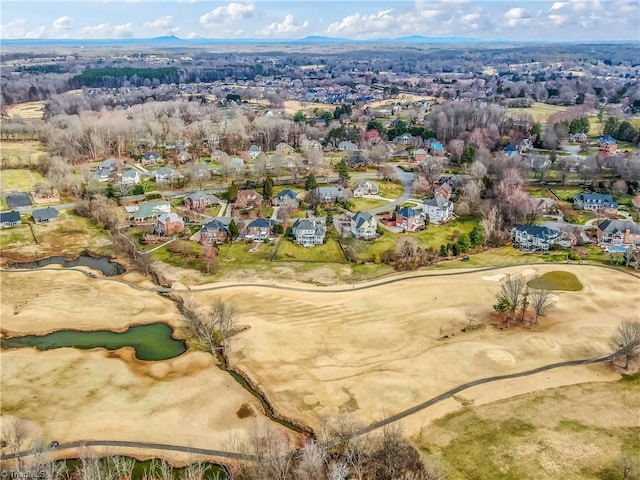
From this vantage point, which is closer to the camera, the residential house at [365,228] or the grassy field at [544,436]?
the grassy field at [544,436]

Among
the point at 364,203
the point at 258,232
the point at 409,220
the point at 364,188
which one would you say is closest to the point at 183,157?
the point at 364,188

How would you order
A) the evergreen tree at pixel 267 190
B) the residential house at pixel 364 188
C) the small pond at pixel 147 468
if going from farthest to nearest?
the residential house at pixel 364 188 < the evergreen tree at pixel 267 190 < the small pond at pixel 147 468

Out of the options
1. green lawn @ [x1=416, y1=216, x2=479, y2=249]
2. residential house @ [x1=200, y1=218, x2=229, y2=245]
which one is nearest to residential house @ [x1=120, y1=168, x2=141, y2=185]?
residential house @ [x1=200, y1=218, x2=229, y2=245]

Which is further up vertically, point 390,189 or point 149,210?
point 149,210

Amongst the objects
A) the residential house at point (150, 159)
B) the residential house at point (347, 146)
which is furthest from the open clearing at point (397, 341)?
the residential house at point (347, 146)

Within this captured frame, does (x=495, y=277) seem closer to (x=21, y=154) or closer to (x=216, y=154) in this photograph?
(x=216, y=154)

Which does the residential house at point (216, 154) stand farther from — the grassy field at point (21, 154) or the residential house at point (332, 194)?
the grassy field at point (21, 154)
